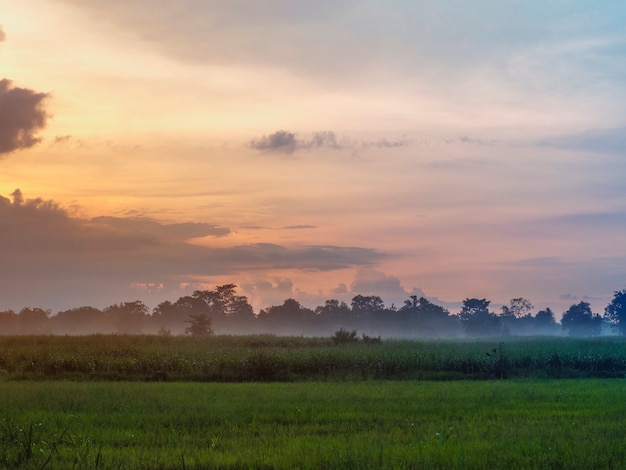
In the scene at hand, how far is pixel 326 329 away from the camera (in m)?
183

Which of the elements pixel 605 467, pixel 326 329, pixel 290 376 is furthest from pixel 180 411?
pixel 326 329

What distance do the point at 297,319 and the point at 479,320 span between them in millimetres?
49528

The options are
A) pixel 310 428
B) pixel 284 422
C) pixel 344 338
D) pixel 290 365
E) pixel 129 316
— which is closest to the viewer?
pixel 310 428

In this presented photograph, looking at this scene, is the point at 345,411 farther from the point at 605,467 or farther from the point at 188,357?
the point at 188,357

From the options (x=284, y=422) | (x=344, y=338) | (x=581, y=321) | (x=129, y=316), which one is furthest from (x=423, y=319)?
(x=284, y=422)

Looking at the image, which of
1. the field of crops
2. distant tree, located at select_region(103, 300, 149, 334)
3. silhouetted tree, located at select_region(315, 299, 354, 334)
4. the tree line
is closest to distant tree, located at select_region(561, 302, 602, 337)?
the tree line

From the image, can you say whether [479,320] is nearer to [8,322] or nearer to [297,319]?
[297,319]

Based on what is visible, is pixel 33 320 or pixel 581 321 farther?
pixel 581 321

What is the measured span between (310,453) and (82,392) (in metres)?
14.3

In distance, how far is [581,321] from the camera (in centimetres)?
18575

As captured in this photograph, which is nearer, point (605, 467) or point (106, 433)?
point (605, 467)

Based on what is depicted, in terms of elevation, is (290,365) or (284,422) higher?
(284,422)

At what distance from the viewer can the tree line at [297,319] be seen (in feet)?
523

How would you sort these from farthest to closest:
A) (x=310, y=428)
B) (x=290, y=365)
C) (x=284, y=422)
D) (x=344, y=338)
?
(x=344, y=338) < (x=290, y=365) < (x=284, y=422) < (x=310, y=428)
